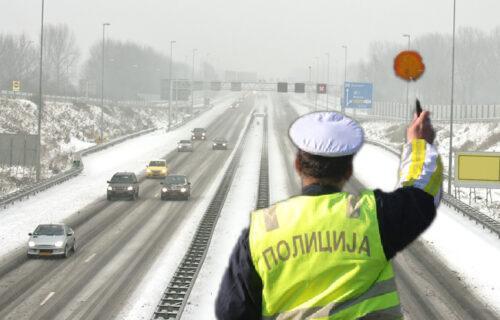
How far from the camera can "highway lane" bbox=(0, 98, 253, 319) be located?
22266 millimetres

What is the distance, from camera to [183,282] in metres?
25.6

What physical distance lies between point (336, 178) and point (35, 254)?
89.4 feet

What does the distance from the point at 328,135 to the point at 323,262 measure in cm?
64

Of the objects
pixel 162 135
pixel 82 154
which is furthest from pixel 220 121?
pixel 82 154

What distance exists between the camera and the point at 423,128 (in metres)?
3.54

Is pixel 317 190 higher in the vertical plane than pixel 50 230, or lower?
higher

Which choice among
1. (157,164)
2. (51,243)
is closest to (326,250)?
(51,243)

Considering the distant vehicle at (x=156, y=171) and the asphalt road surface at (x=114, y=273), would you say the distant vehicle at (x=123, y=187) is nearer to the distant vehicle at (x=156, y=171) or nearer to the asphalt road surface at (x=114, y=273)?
the asphalt road surface at (x=114, y=273)

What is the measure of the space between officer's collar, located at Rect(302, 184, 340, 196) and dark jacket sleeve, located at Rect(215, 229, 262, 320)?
1.23ft

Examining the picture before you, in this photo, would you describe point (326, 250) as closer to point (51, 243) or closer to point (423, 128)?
point (423, 128)

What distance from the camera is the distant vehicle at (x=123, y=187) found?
143ft

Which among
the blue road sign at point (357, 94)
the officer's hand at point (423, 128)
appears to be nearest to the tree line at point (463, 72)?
the blue road sign at point (357, 94)

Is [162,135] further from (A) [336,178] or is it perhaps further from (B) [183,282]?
(A) [336,178]

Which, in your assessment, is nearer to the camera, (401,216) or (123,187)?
(401,216)
